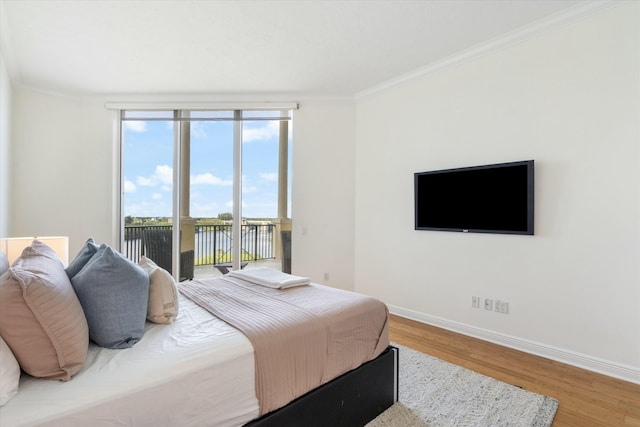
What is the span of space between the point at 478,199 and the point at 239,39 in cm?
266

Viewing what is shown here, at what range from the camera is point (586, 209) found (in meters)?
2.36

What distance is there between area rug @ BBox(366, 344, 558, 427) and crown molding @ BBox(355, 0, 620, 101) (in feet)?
9.08

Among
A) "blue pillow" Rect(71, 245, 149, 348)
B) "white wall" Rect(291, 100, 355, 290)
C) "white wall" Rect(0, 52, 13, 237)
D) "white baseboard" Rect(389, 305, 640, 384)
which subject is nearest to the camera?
"blue pillow" Rect(71, 245, 149, 348)

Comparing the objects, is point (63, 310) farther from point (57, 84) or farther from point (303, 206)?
point (57, 84)

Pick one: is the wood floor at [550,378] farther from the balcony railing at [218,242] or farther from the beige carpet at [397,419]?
the balcony railing at [218,242]

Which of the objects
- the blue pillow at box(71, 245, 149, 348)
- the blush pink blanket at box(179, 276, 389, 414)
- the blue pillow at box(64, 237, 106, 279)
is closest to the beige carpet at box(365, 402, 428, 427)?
the blush pink blanket at box(179, 276, 389, 414)

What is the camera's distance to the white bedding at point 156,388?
3.11 feet

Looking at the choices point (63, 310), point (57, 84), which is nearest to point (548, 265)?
point (63, 310)

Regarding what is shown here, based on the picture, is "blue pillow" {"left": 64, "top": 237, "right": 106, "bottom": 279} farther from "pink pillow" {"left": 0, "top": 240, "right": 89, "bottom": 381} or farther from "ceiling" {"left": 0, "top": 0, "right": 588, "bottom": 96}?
"ceiling" {"left": 0, "top": 0, "right": 588, "bottom": 96}

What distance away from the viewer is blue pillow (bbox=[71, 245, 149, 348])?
1.27m

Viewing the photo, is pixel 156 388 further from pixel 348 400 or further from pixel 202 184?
pixel 202 184

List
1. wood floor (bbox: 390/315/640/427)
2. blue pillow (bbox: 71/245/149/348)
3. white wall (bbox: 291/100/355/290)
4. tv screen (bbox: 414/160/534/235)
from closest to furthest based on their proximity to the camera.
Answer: blue pillow (bbox: 71/245/149/348), wood floor (bbox: 390/315/640/427), tv screen (bbox: 414/160/534/235), white wall (bbox: 291/100/355/290)

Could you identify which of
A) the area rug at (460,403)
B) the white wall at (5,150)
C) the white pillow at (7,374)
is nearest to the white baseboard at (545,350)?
the area rug at (460,403)

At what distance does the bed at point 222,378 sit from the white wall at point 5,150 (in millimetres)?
3005
